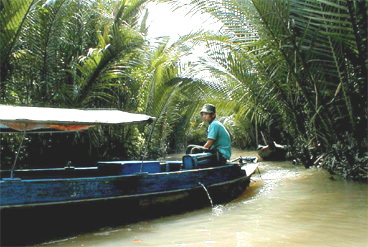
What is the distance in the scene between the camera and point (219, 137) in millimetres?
6395

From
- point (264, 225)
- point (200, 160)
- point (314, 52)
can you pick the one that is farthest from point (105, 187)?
point (314, 52)

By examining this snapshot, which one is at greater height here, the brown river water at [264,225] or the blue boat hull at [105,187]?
the blue boat hull at [105,187]

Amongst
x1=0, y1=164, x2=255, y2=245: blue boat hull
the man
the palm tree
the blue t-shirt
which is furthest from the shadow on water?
the palm tree

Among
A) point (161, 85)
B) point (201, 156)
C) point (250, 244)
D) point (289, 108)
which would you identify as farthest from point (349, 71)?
point (161, 85)

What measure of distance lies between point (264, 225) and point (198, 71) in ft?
20.9

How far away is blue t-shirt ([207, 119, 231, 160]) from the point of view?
6309 mm

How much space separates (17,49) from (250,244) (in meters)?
7.30

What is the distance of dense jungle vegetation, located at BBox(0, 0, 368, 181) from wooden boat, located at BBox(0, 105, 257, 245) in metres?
0.64

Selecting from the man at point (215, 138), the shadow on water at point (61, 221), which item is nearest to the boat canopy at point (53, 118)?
the shadow on water at point (61, 221)

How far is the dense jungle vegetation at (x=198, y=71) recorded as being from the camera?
20.3 feet

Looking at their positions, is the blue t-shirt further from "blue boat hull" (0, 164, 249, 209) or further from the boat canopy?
the boat canopy

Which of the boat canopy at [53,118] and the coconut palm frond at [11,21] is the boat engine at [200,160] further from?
the coconut palm frond at [11,21]

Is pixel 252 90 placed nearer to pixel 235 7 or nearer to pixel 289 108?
pixel 289 108

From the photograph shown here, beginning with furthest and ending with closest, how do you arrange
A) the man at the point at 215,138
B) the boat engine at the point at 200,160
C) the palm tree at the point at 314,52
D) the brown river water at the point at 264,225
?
the man at the point at 215,138, the boat engine at the point at 200,160, the palm tree at the point at 314,52, the brown river water at the point at 264,225
